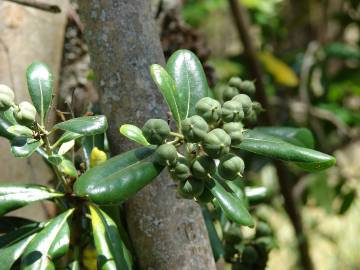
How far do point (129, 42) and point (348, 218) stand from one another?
117 inches

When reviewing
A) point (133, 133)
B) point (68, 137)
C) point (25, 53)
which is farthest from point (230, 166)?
point (25, 53)

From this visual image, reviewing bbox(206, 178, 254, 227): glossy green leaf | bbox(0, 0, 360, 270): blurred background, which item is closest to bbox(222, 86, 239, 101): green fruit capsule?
bbox(0, 0, 360, 270): blurred background

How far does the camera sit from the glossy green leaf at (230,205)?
77 cm

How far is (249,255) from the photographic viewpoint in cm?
113

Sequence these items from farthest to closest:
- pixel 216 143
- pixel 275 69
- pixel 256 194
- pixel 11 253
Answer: pixel 275 69 < pixel 256 194 < pixel 11 253 < pixel 216 143

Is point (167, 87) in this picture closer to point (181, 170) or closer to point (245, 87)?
point (181, 170)

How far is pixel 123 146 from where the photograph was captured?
0.90m

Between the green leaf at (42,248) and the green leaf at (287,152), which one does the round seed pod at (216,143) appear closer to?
the green leaf at (287,152)

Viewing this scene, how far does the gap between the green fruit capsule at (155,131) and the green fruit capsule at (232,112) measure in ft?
0.28

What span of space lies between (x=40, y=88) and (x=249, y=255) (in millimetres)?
503

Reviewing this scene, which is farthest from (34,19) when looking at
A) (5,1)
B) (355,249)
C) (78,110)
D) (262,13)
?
(355,249)

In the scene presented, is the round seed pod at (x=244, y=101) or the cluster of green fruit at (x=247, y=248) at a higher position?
the round seed pod at (x=244, y=101)

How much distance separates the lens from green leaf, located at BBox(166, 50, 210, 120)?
2.92 ft

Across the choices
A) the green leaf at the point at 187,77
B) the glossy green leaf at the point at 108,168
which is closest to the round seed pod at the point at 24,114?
the glossy green leaf at the point at 108,168
